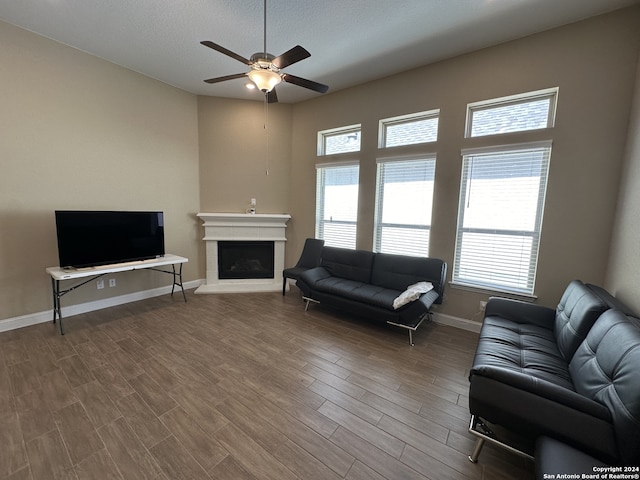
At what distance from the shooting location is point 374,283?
11.8ft

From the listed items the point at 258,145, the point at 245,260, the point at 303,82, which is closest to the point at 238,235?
the point at 245,260

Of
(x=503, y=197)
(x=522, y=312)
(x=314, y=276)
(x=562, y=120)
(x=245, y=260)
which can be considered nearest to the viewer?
(x=522, y=312)

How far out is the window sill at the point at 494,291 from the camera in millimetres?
2811

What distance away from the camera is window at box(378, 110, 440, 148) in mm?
3373

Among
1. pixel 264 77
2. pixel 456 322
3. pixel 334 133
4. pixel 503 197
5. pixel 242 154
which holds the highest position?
pixel 334 133

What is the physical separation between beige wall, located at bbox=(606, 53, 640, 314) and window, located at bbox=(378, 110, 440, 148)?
1702 millimetres

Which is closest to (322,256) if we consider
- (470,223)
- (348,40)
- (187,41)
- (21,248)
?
(470,223)

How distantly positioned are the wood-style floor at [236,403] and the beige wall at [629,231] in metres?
1.33

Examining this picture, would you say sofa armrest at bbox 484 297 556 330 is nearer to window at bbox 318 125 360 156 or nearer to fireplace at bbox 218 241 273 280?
window at bbox 318 125 360 156

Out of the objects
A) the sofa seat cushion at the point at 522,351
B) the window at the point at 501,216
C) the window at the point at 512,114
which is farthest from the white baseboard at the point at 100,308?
the window at the point at 512,114

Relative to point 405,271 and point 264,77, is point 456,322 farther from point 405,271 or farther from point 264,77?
point 264,77

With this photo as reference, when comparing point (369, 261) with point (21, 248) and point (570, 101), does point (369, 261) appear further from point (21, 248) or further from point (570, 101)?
point (21, 248)

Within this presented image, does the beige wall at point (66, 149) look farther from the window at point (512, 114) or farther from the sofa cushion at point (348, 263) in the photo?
the window at point (512, 114)

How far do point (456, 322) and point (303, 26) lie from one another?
3.86 m
